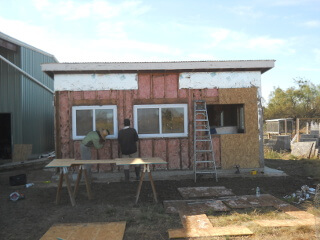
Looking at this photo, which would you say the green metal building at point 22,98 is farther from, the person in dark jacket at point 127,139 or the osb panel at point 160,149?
the osb panel at point 160,149

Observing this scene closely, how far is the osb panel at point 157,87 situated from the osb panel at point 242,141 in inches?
77.9

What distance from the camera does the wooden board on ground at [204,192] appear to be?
7.00 metres

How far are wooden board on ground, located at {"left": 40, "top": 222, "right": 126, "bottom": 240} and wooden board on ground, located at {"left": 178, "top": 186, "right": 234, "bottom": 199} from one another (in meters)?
2.43

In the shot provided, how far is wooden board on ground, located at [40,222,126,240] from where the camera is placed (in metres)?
4.53

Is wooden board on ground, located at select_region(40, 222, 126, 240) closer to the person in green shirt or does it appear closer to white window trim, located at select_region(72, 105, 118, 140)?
the person in green shirt

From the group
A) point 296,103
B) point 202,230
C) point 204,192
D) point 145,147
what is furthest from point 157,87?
point 296,103

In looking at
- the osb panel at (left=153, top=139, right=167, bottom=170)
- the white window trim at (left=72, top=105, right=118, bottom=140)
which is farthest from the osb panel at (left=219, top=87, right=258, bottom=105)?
the white window trim at (left=72, top=105, right=118, bottom=140)

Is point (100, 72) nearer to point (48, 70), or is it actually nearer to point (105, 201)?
point (48, 70)

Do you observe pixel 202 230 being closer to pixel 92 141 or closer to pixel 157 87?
pixel 92 141

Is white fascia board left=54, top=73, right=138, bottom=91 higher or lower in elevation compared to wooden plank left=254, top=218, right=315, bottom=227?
higher

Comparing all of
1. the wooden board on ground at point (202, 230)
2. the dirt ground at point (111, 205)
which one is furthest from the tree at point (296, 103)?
the wooden board on ground at point (202, 230)

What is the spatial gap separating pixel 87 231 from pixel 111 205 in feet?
4.87

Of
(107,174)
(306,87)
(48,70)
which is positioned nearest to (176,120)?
(107,174)

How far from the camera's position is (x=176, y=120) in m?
9.30
